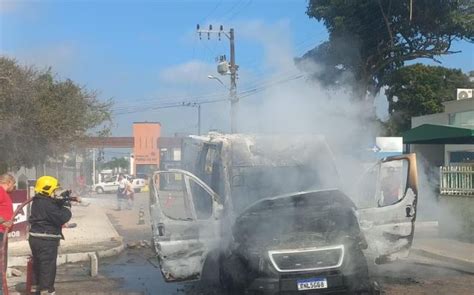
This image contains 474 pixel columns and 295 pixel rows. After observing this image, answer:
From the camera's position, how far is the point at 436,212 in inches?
542

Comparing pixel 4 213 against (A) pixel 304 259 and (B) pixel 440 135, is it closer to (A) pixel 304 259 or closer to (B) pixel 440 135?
(A) pixel 304 259

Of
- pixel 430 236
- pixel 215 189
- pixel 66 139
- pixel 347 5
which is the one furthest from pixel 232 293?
pixel 347 5

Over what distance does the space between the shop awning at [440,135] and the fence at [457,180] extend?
2.53 feet

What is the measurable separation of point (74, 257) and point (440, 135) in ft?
28.9

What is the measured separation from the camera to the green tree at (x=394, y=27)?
2328 cm

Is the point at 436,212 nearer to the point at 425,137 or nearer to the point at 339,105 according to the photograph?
the point at 425,137

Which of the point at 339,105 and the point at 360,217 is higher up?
the point at 339,105

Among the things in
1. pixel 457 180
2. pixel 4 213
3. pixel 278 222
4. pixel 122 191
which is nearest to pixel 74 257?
pixel 4 213

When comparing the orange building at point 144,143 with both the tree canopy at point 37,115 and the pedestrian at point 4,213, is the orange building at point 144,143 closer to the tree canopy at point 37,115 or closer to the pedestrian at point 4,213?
the tree canopy at point 37,115

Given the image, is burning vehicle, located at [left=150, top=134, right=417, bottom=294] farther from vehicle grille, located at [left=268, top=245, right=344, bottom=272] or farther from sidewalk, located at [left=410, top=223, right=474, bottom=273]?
sidewalk, located at [left=410, top=223, right=474, bottom=273]

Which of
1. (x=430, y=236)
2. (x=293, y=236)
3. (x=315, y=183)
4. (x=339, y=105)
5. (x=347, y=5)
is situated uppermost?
(x=347, y=5)

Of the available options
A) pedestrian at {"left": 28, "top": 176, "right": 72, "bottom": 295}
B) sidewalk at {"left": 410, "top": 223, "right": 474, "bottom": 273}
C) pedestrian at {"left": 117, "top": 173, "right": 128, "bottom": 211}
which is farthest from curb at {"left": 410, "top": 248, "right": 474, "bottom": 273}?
pedestrian at {"left": 117, "top": 173, "right": 128, "bottom": 211}

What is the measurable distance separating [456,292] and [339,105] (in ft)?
12.1

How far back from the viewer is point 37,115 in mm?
17688
